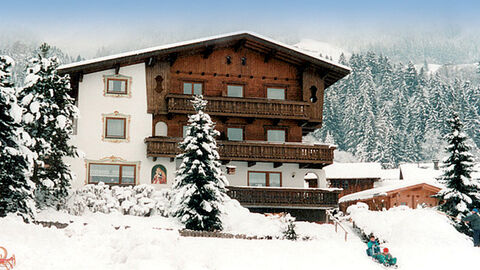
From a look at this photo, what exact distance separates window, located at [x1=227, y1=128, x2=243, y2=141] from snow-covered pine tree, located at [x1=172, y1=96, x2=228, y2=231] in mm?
7582

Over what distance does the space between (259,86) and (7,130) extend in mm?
18834

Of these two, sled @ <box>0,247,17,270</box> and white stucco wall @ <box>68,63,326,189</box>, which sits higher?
white stucco wall @ <box>68,63,326,189</box>

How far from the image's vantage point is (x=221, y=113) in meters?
35.4

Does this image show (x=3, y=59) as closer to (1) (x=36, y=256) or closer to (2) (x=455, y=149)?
(1) (x=36, y=256)

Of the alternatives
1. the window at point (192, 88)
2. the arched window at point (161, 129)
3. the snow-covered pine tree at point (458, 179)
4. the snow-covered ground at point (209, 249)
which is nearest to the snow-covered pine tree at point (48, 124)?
the snow-covered ground at point (209, 249)

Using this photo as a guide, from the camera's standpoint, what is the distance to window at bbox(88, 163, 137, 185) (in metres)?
34.3

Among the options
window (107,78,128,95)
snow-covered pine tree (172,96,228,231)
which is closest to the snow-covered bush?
snow-covered pine tree (172,96,228,231)

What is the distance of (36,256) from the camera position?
15188 millimetres

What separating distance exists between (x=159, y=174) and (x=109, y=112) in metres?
4.97

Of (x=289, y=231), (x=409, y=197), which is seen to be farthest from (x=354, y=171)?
(x=289, y=231)

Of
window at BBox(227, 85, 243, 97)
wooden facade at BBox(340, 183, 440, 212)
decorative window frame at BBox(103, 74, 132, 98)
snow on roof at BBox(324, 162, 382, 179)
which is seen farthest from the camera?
snow on roof at BBox(324, 162, 382, 179)

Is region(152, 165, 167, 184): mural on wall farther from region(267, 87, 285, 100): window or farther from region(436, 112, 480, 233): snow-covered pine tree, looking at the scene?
region(436, 112, 480, 233): snow-covered pine tree

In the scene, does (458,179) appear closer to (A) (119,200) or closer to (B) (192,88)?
(B) (192,88)

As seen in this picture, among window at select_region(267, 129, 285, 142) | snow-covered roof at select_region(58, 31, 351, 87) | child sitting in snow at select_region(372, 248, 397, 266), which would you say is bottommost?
child sitting in snow at select_region(372, 248, 397, 266)
